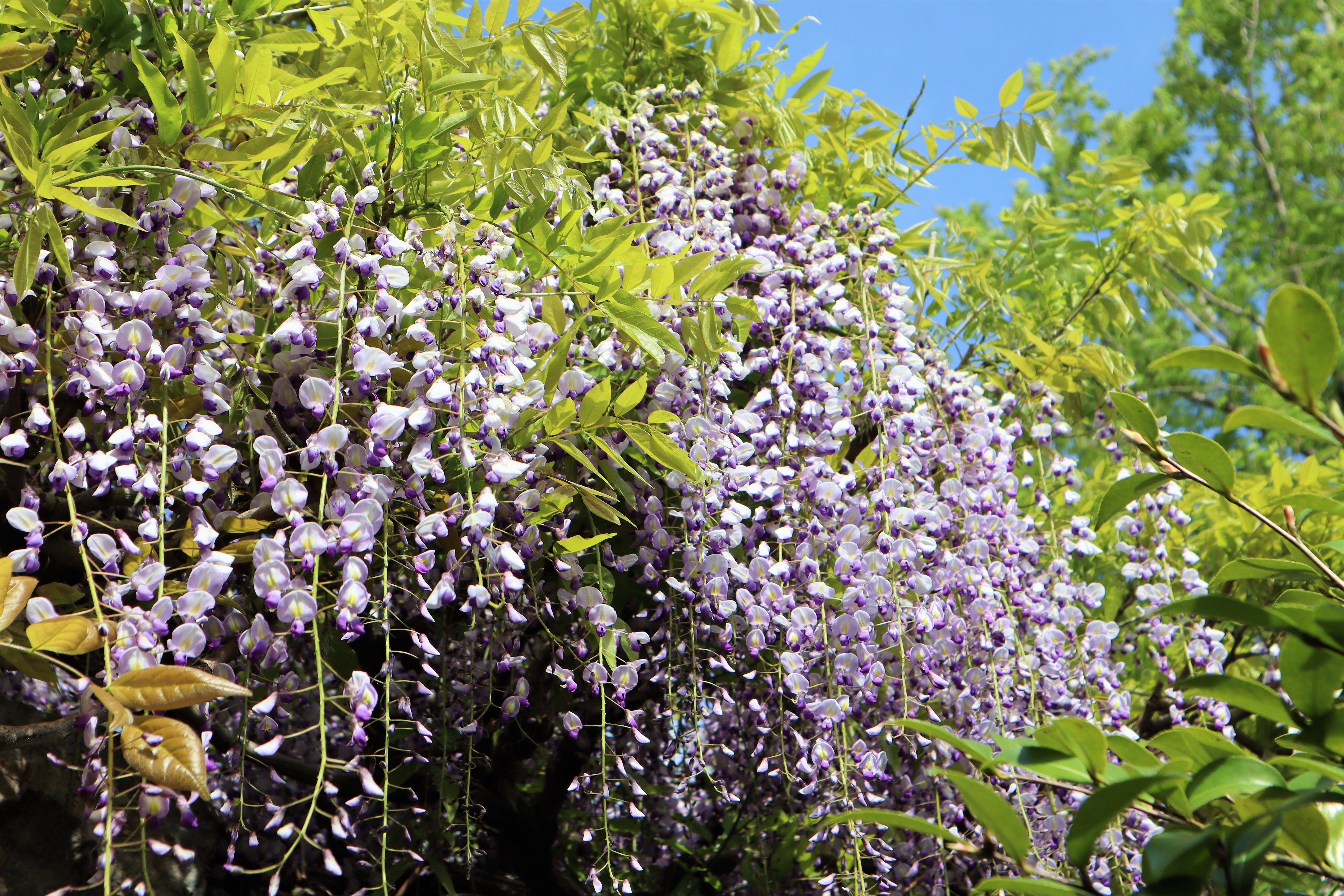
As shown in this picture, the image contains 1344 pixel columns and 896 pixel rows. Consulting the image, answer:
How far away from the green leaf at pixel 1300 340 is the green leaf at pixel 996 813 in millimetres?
286

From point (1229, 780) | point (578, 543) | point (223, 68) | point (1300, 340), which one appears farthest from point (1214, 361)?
point (223, 68)

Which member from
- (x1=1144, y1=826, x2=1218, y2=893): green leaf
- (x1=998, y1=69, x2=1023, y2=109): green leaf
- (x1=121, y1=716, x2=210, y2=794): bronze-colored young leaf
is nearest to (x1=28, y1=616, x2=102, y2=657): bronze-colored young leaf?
(x1=121, y1=716, x2=210, y2=794): bronze-colored young leaf

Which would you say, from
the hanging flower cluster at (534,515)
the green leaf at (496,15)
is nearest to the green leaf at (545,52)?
the green leaf at (496,15)

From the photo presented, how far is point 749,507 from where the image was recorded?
194 cm

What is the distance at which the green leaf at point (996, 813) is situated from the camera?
710 mm

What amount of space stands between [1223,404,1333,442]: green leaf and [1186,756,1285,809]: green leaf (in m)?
0.24

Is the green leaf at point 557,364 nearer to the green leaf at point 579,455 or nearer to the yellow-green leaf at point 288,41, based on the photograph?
the green leaf at point 579,455

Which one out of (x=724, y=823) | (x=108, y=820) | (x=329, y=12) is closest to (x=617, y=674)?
(x=108, y=820)

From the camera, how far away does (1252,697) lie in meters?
0.78

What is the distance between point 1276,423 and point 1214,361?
7 cm

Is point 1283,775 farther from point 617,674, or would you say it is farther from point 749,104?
point 749,104

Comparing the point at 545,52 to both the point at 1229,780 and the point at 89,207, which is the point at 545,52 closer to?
the point at 89,207

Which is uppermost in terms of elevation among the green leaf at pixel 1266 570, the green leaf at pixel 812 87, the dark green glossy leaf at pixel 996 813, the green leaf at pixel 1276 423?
the green leaf at pixel 812 87

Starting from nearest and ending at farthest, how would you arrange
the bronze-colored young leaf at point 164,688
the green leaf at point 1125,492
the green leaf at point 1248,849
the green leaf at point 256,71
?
the green leaf at point 1248,849
the green leaf at point 1125,492
the bronze-colored young leaf at point 164,688
the green leaf at point 256,71
